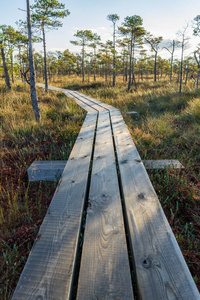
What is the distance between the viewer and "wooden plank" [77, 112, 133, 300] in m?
0.82

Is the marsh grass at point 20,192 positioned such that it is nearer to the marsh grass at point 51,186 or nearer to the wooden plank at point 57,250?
the marsh grass at point 51,186

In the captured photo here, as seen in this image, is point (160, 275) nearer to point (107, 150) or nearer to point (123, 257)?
point (123, 257)

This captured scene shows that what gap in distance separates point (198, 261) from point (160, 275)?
2.79ft

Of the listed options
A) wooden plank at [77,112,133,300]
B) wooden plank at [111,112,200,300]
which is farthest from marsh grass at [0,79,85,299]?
wooden plank at [111,112,200,300]

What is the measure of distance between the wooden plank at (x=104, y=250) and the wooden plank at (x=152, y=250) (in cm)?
7

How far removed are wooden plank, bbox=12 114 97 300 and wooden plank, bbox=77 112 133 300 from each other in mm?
75

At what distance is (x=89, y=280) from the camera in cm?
86

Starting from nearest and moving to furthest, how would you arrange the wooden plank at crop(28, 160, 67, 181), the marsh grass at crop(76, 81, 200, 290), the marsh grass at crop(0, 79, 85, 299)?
the marsh grass at crop(0, 79, 85, 299) → the marsh grass at crop(76, 81, 200, 290) → the wooden plank at crop(28, 160, 67, 181)

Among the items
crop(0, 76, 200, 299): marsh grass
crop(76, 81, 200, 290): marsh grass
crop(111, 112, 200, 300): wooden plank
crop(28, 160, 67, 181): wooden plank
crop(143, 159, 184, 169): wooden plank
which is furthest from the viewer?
crop(143, 159, 184, 169): wooden plank

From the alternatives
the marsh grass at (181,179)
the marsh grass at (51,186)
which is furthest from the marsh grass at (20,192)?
the marsh grass at (181,179)

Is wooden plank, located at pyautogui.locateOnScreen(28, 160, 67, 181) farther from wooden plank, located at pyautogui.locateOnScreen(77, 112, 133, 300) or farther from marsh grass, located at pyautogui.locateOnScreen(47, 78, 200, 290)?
marsh grass, located at pyautogui.locateOnScreen(47, 78, 200, 290)

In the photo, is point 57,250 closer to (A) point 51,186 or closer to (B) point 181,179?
(A) point 51,186

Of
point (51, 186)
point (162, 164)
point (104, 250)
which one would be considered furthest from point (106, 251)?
point (162, 164)

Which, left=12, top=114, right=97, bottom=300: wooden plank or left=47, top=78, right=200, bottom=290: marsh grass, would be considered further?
left=47, top=78, right=200, bottom=290: marsh grass
